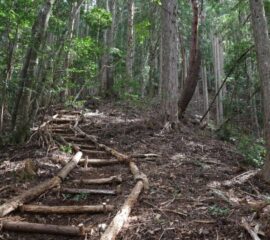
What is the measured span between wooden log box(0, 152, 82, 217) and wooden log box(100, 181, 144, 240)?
1.38 meters

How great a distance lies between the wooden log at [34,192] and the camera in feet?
15.6

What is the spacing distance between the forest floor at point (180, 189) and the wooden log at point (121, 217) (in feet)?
0.28

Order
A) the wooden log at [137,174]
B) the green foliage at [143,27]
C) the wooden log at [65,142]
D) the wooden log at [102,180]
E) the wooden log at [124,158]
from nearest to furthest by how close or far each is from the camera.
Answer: the wooden log at [137,174], the wooden log at [124,158], the wooden log at [102,180], the wooden log at [65,142], the green foliage at [143,27]

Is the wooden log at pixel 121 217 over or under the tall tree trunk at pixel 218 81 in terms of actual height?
under

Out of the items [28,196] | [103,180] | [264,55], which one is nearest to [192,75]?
[264,55]

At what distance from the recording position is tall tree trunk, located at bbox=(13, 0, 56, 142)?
8234 millimetres

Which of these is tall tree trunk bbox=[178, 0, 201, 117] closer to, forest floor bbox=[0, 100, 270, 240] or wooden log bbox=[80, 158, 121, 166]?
forest floor bbox=[0, 100, 270, 240]

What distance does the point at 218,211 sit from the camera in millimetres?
4543

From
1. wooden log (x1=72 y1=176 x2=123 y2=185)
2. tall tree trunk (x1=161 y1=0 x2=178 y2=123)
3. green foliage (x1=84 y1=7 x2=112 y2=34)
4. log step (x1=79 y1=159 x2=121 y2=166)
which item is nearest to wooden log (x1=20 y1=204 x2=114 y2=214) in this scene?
wooden log (x1=72 y1=176 x2=123 y2=185)

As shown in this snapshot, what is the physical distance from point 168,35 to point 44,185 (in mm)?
6213

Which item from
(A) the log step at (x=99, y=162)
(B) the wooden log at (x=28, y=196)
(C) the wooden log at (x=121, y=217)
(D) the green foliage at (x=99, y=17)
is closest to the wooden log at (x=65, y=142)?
(A) the log step at (x=99, y=162)

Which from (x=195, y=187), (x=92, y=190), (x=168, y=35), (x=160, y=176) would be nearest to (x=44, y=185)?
(x=92, y=190)

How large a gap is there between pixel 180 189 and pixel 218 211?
116cm

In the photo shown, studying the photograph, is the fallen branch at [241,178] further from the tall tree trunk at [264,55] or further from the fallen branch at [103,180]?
the fallen branch at [103,180]
